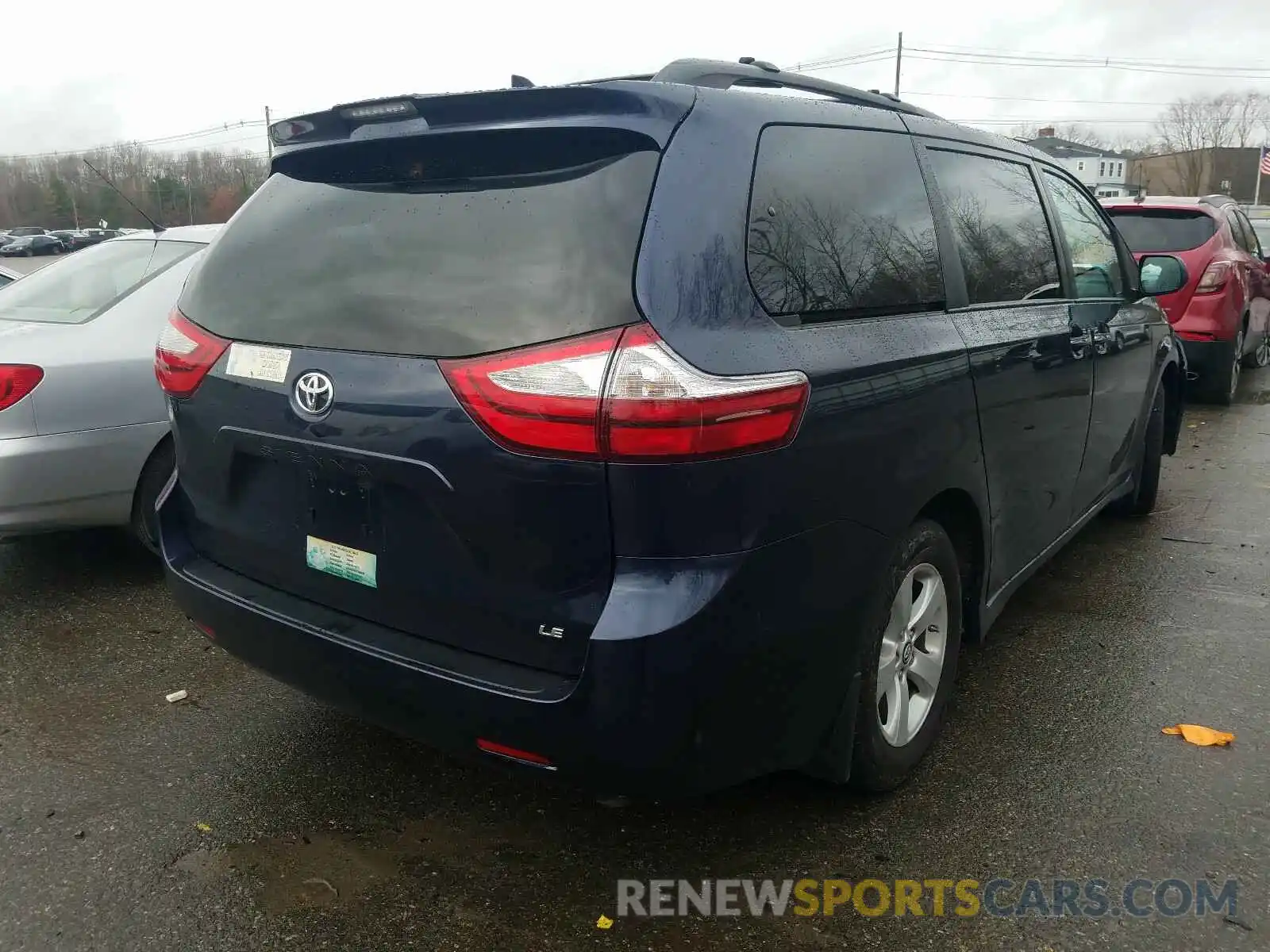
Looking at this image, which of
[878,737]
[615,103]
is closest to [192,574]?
[615,103]

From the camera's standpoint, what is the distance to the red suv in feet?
26.6

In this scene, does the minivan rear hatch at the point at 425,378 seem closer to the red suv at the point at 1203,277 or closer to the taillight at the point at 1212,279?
the red suv at the point at 1203,277

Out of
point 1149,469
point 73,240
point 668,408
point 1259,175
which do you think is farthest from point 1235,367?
point 1259,175

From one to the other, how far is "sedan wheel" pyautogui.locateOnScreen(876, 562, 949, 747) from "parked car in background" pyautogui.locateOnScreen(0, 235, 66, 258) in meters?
49.3

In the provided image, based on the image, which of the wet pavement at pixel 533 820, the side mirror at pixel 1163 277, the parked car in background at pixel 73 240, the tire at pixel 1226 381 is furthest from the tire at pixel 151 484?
the parked car in background at pixel 73 240

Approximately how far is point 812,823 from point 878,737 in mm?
301

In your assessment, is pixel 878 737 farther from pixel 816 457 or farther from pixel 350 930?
pixel 350 930

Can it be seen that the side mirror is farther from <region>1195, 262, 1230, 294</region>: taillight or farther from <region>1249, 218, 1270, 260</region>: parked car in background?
<region>1249, 218, 1270, 260</region>: parked car in background

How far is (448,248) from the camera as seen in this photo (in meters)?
2.19

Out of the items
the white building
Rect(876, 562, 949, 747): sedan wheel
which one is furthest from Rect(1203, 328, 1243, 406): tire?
the white building

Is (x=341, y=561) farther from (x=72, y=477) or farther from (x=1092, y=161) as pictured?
(x=1092, y=161)

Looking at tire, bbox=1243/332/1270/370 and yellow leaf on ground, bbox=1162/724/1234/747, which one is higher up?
yellow leaf on ground, bbox=1162/724/1234/747

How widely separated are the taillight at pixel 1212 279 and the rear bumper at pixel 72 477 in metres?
7.74

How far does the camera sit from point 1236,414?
8297 millimetres
